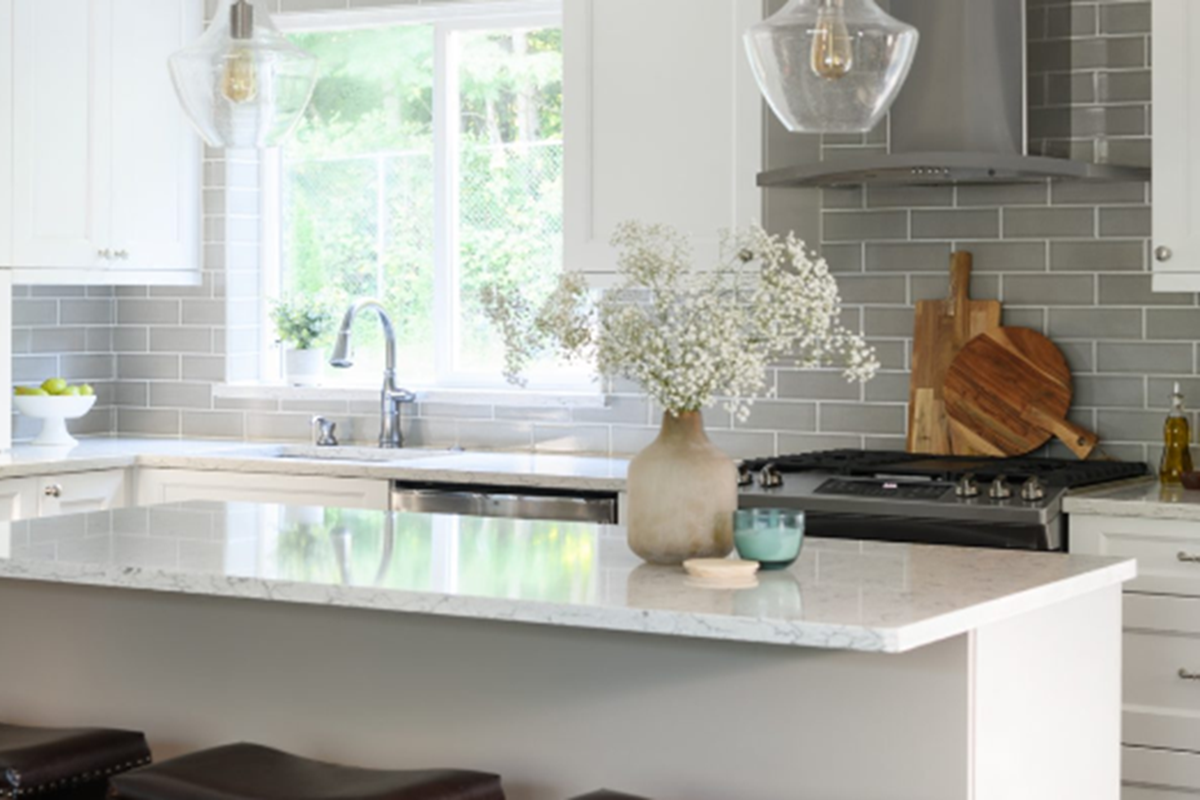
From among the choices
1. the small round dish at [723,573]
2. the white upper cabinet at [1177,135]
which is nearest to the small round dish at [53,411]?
the white upper cabinet at [1177,135]

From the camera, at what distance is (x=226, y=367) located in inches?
245

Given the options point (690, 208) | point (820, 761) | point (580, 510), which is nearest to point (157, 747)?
point (820, 761)

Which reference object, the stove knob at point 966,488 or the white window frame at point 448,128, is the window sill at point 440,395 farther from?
the stove knob at point 966,488

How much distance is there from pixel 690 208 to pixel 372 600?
2.42 meters

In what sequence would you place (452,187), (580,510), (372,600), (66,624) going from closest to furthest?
(372,600)
(66,624)
(580,510)
(452,187)

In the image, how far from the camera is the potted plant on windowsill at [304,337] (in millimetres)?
6078

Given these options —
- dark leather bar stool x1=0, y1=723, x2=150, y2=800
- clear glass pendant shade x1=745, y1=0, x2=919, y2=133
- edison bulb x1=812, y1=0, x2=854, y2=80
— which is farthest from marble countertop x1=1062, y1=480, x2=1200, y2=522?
dark leather bar stool x1=0, y1=723, x2=150, y2=800

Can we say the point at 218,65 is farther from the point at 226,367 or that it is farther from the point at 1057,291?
the point at 226,367

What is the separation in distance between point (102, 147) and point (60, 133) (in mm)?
162

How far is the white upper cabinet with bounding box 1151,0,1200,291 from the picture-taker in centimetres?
436

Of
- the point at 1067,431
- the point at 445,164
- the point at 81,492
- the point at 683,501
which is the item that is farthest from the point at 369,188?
the point at 683,501

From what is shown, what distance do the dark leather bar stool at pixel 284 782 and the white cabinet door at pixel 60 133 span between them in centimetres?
311

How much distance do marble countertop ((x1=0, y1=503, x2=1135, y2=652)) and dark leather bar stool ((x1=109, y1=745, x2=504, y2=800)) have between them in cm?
24

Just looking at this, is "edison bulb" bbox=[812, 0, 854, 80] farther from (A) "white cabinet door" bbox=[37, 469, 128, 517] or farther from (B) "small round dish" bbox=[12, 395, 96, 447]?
(B) "small round dish" bbox=[12, 395, 96, 447]
